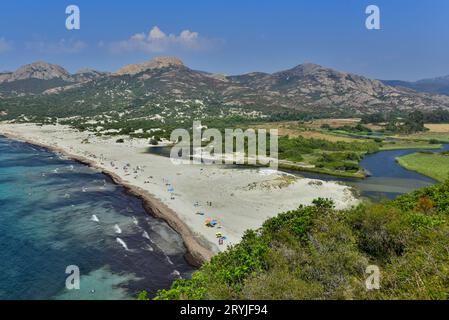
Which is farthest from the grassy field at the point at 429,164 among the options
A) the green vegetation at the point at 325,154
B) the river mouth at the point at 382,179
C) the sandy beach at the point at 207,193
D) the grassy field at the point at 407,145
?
the sandy beach at the point at 207,193

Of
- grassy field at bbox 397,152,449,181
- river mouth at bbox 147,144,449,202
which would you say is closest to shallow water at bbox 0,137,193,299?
river mouth at bbox 147,144,449,202

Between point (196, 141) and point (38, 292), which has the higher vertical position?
point (196, 141)

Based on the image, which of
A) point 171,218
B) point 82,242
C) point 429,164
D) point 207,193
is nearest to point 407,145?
point 429,164

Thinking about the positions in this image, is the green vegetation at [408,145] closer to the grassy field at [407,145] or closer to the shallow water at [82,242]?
the grassy field at [407,145]
